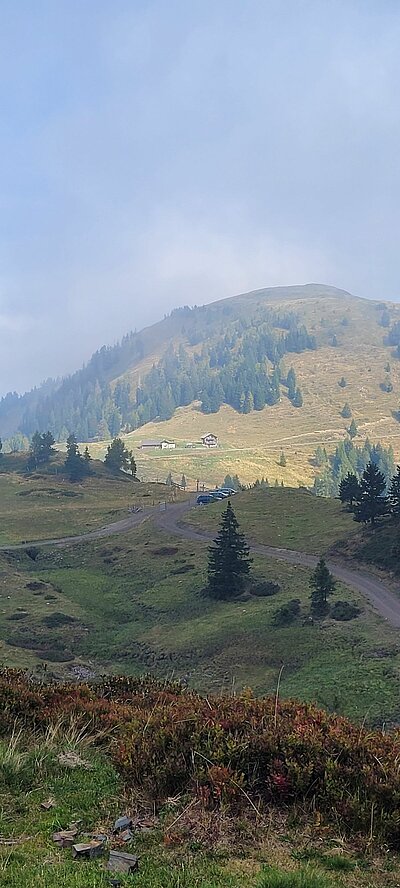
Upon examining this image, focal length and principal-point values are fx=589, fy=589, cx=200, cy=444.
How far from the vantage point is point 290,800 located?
7824 millimetres

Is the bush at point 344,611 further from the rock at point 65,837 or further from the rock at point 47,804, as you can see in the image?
the rock at point 65,837

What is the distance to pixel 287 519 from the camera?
8562 cm

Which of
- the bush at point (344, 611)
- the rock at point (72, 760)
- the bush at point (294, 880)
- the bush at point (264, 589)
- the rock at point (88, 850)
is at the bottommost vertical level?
the bush at point (264, 589)

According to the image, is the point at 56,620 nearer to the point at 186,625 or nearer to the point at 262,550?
the point at 186,625

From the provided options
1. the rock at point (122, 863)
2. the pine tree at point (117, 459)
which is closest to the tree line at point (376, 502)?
the rock at point (122, 863)

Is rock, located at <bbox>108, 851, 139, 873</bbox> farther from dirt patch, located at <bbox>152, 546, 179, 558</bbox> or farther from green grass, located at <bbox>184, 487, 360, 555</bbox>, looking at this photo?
dirt patch, located at <bbox>152, 546, 179, 558</bbox>

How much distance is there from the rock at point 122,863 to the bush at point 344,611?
39511mm

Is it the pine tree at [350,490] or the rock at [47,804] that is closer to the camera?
the rock at [47,804]

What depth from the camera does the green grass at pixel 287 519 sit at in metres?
72.5

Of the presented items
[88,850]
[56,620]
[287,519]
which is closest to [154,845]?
[88,850]

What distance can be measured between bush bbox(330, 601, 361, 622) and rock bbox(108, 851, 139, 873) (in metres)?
39.5

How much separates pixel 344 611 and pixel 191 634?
1180cm

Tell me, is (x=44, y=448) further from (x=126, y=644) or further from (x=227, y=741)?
(x=227, y=741)

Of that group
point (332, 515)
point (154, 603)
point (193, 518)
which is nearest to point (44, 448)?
point (193, 518)
